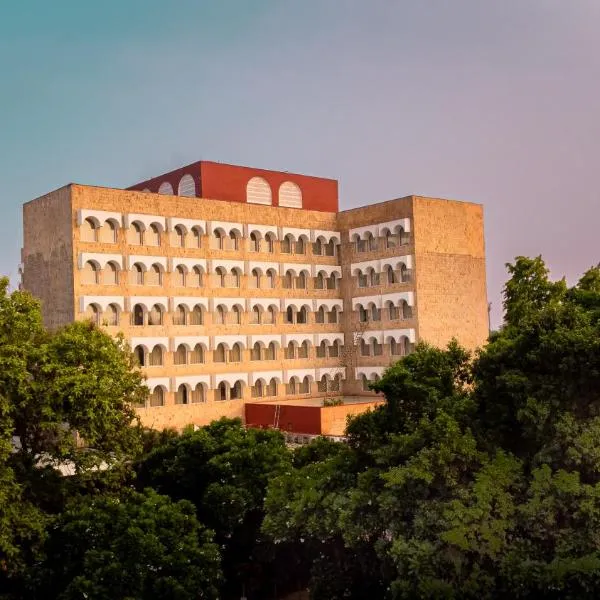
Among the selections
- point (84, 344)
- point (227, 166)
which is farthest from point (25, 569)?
point (227, 166)

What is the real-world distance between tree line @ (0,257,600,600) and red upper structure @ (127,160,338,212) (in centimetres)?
1977

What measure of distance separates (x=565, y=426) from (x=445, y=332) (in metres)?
28.4

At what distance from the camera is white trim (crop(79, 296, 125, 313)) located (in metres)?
36.0

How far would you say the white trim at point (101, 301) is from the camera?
36000 mm

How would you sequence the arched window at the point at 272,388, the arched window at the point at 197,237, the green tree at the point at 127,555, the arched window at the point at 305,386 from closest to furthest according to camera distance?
the green tree at the point at 127,555, the arched window at the point at 197,237, the arched window at the point at 272,388, the arched window at the point at 305,386

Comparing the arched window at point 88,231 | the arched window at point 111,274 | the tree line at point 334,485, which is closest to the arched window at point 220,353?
the arched window at point 111,274

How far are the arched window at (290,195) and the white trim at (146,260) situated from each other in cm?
888

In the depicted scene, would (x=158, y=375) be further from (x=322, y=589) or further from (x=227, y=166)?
(x=322, y=589)

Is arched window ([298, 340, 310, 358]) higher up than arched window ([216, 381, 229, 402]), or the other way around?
arched window ([298, 340, 310, 358])

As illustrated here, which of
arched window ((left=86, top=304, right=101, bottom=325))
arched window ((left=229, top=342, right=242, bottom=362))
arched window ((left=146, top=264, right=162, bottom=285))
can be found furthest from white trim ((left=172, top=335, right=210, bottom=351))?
arched window ((left=86, top=304, right=101, bottom=325))

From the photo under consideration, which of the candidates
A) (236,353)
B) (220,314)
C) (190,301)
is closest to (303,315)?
(236,353)

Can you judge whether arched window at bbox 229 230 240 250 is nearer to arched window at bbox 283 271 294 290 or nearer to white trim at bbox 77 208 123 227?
arched window at bbox 283 271 294 290

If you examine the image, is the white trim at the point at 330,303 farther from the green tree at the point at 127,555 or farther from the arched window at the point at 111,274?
the green tree at the point at 127,555

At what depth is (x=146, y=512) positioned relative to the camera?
1880 centimetres
